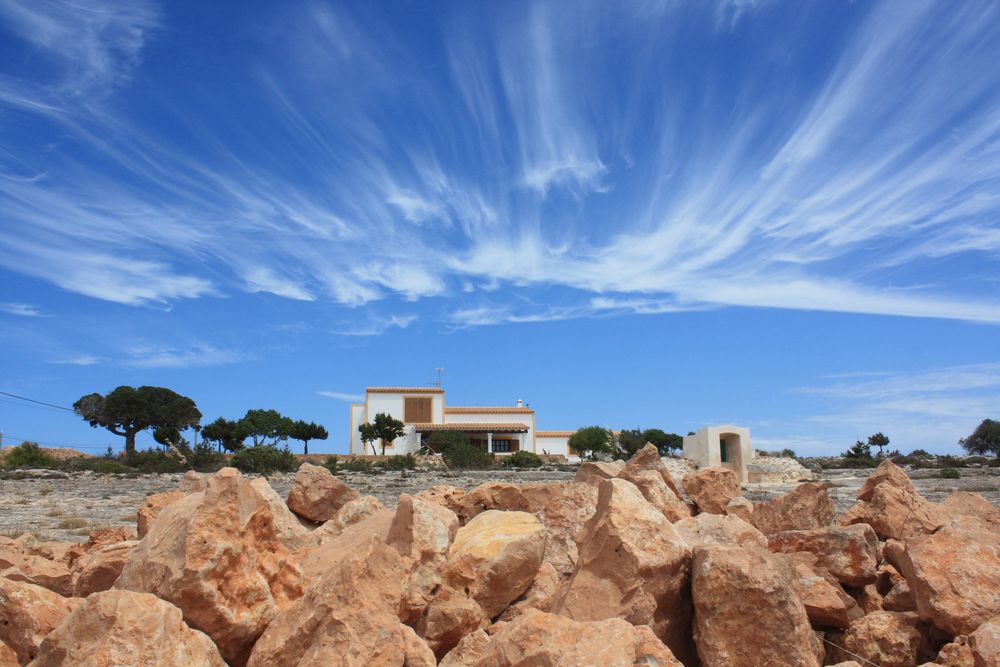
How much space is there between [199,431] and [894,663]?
205ft

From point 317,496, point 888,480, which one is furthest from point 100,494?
point 888,480

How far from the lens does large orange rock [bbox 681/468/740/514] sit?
391 inches

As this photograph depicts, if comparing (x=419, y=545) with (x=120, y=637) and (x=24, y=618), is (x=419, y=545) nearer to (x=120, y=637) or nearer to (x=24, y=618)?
(x=120, y=637)

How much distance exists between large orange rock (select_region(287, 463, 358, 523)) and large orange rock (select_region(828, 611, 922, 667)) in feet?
19.5

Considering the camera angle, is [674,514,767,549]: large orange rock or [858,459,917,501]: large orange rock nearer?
[674,514,767,549]: large orange rock

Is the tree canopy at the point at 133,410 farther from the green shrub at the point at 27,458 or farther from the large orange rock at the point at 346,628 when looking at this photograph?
the large orange rock at the point at 346,628

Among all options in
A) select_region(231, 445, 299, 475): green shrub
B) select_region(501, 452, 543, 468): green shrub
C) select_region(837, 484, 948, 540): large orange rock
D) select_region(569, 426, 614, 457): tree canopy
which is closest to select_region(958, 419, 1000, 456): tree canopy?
select_region(569, 426, 614, 457): tree canopy

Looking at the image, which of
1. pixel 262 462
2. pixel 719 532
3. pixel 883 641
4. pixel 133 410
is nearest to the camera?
pixel 883 641

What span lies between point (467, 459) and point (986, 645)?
32523mm

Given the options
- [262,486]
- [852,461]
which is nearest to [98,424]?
[852,461]

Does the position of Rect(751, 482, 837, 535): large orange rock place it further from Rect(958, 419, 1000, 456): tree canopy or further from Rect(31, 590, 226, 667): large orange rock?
Rect(958, 419, 1000, 456): tree canopy

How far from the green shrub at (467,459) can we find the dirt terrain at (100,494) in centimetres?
714

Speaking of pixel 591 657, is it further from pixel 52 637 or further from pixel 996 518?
pixel 996 518

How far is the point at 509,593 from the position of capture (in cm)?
579
